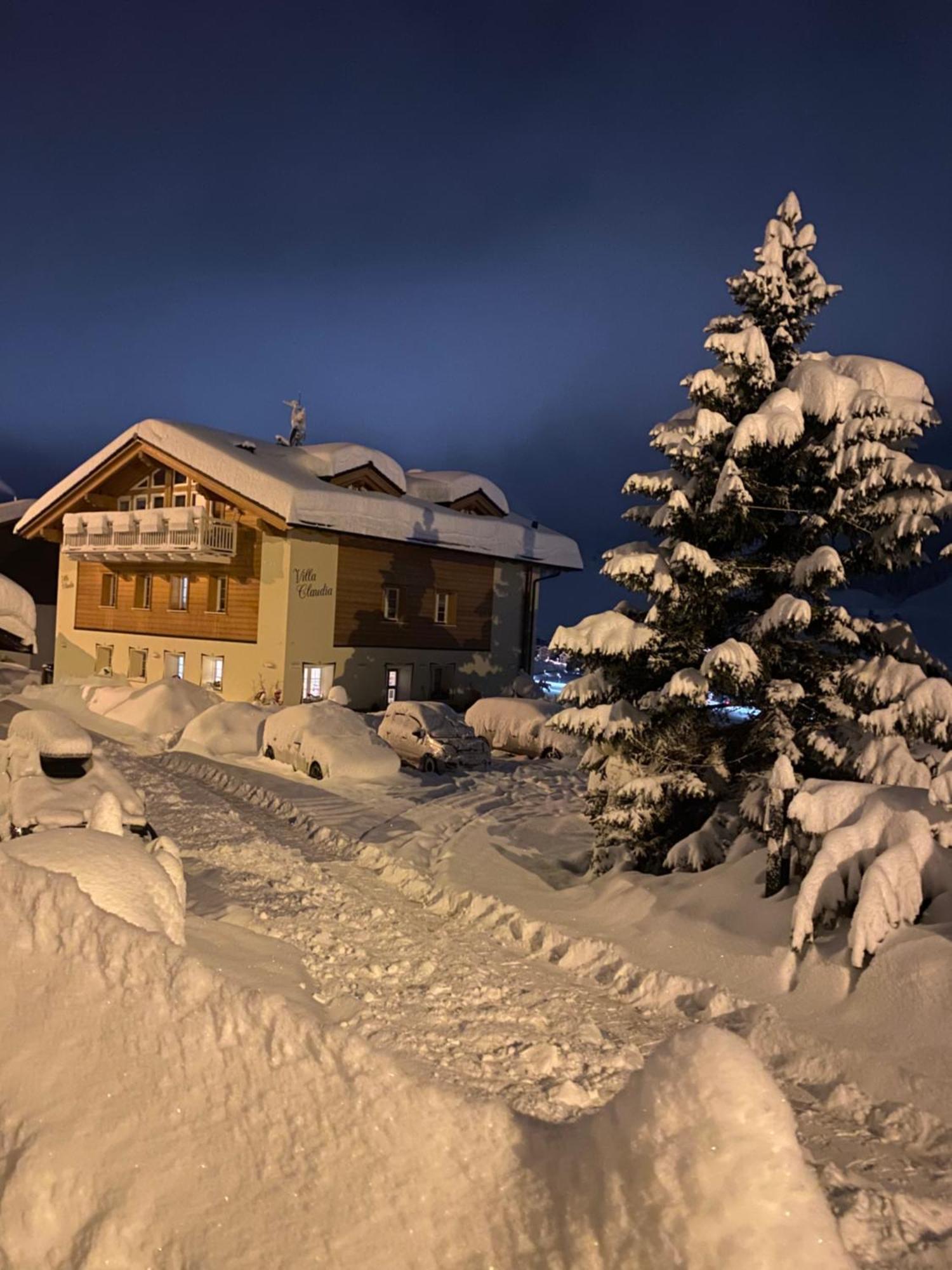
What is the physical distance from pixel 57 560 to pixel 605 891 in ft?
130

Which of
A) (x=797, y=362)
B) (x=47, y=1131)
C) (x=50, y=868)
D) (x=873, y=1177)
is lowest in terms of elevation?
(x=873, y=1177)

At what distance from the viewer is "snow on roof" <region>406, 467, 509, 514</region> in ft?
112

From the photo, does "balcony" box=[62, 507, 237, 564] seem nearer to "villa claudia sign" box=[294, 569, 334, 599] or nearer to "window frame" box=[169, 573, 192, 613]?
"window frame" box=[169, 573, 192, 613]

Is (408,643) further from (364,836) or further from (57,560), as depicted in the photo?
(57,560)

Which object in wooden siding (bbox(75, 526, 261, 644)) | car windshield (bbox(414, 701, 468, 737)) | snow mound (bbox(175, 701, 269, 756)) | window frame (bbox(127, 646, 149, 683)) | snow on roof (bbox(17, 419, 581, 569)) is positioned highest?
snow on roof (bbox(17, 419, 581, 569))

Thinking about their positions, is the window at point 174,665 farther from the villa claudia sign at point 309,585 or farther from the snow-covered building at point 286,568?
the villa claudia sign at point 309,585

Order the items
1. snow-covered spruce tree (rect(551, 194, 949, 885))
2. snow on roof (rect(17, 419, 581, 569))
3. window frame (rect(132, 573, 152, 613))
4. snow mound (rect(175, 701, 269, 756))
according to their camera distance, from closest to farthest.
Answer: snow-covered spruce tree (rect(551, 194, 949, 885)), snow mound (rect(175, 701, 269, 756)), snow on roof (rect(17, 419, 581, 569)), window frame (rect(132, 573, 152, 613))

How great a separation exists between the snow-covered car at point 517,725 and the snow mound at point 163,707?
7740 millimetres

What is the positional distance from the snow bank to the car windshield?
16.3 metres

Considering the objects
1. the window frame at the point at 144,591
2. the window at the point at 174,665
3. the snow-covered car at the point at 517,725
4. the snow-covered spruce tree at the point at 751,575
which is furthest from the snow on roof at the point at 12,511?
the snow-covered spruce tree at the point at 751,575

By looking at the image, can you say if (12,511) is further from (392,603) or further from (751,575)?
(751,575)

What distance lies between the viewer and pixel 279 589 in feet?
88.9

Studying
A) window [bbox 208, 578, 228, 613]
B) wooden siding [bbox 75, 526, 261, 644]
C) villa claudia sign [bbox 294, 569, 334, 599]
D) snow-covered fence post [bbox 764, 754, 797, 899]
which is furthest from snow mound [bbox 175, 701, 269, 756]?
snow-covered fence post [bbox 764, 754, 797, 899]

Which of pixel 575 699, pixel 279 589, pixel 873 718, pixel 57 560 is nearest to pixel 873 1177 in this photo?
pixel 873 718
